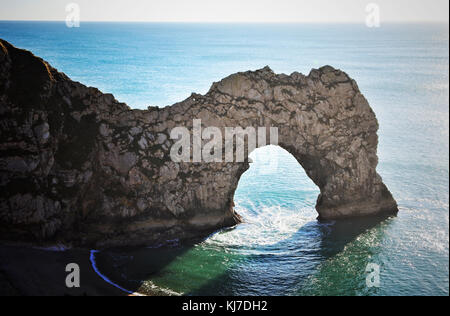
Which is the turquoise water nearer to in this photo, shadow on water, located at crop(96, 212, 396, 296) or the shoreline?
shadow on water, located at crop(96, 212, 396, 296)

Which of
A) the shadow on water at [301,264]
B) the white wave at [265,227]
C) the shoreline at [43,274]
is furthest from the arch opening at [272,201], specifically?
the shoreline at [43,274]

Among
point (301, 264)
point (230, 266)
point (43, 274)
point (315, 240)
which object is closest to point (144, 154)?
point (230, 266)

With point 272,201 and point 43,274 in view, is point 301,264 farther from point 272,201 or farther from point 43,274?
point 43,274

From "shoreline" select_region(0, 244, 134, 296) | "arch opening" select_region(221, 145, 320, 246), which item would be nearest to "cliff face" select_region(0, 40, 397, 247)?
"shoreline" select_region(0, 244, 134, 296)

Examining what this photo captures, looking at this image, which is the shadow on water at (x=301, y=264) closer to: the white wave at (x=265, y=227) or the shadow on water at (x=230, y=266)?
the shadow on water at (x=230, y=266)

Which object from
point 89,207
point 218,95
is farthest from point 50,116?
point 218,95
